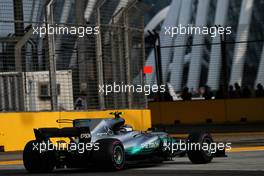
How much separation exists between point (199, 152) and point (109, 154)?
Answer: 5.83 feet

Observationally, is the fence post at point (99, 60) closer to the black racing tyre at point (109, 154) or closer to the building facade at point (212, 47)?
the building facade at point (212, 47)

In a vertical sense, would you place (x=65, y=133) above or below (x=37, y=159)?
above

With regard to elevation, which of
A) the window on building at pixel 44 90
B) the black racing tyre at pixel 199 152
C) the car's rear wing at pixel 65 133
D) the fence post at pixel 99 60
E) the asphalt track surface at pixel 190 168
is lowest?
the asphalt track surface at pixel 190 168

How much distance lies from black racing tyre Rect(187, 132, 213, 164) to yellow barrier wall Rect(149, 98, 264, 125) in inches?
561

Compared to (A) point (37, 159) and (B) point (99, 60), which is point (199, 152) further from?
(B) point (99, 60)

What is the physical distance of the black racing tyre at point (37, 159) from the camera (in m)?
13.4

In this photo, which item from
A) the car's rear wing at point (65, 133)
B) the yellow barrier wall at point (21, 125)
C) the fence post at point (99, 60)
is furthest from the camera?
the fence post at point (99, 60)

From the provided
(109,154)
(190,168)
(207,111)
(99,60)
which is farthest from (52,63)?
(207,111)

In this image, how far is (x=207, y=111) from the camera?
29016 millimetres

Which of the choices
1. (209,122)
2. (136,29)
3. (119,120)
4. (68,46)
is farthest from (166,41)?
(119,120)

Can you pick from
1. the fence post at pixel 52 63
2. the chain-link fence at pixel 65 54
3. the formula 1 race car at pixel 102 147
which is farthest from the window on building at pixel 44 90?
the formula 1 race car at pixel 102 147

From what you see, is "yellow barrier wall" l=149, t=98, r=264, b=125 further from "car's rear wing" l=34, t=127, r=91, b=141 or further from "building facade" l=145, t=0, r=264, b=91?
"car's rear wing" l=34, t=127, r=91, b=141

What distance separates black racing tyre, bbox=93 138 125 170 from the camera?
13.0 m

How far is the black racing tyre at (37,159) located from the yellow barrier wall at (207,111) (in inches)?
611
